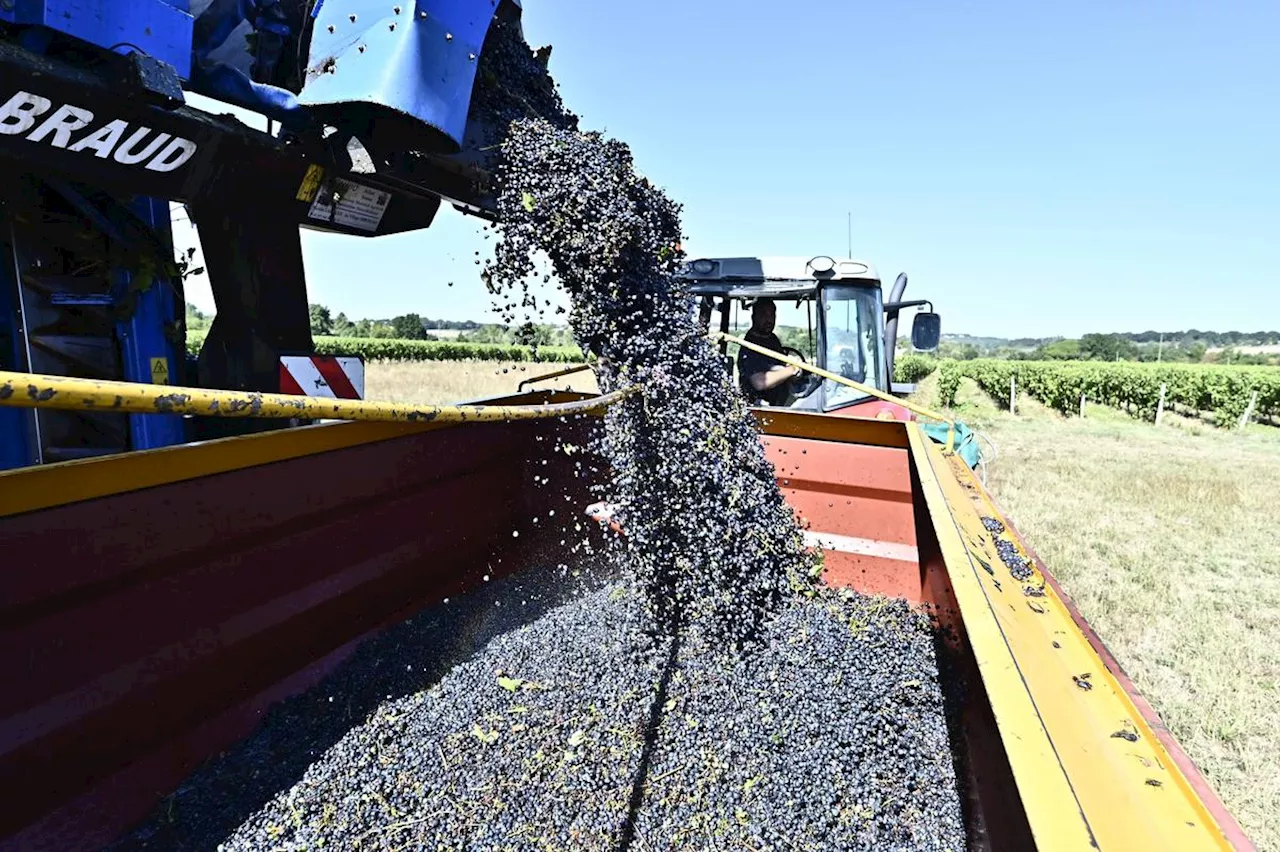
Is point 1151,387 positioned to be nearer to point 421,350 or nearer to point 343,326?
point 421,350

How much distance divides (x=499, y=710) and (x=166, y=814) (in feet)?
2.67

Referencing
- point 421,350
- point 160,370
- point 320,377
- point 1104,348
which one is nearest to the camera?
point 160,370

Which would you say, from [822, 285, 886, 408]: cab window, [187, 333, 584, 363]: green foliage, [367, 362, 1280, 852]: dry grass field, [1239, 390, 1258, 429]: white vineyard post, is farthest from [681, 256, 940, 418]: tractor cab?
[187, 333, 584, 363]: green foliage

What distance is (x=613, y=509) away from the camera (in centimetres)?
271

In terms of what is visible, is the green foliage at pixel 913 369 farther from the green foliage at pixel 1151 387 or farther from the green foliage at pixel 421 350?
the green foliage at pixel 421 350

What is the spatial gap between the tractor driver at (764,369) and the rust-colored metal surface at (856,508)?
50.9 inches

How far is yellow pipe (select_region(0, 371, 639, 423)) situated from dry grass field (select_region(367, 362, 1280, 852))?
6.46ft


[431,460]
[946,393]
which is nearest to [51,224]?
[431,460]

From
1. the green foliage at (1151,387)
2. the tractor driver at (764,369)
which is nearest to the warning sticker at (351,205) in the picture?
the tractor driver at (764,369)

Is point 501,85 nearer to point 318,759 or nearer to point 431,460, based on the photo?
point 431,460

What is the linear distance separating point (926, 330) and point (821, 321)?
783 millimetres

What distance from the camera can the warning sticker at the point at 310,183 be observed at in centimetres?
206

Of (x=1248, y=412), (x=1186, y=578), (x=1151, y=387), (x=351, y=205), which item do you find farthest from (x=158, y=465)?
(x=1151, y=387)

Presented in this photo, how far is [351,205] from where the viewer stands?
2.36 m
